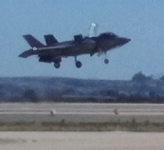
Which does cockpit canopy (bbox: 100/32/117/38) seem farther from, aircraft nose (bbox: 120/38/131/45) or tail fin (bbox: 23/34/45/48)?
tail fin (bbox: 23/34/45/48)

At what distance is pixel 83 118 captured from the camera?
2203 cm

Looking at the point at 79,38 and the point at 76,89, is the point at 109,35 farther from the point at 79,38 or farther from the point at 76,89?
the point at 76,89

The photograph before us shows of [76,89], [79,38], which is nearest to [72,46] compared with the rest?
[79,38]

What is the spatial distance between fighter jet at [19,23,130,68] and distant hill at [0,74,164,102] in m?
4.08

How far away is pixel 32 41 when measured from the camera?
37125mm

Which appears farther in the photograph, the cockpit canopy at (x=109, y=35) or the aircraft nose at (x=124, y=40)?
the aircraft nose at (x=124, y=40)

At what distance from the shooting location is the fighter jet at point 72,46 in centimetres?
3425

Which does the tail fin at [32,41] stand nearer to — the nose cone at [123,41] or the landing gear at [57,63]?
the landing gear at [57,63]
